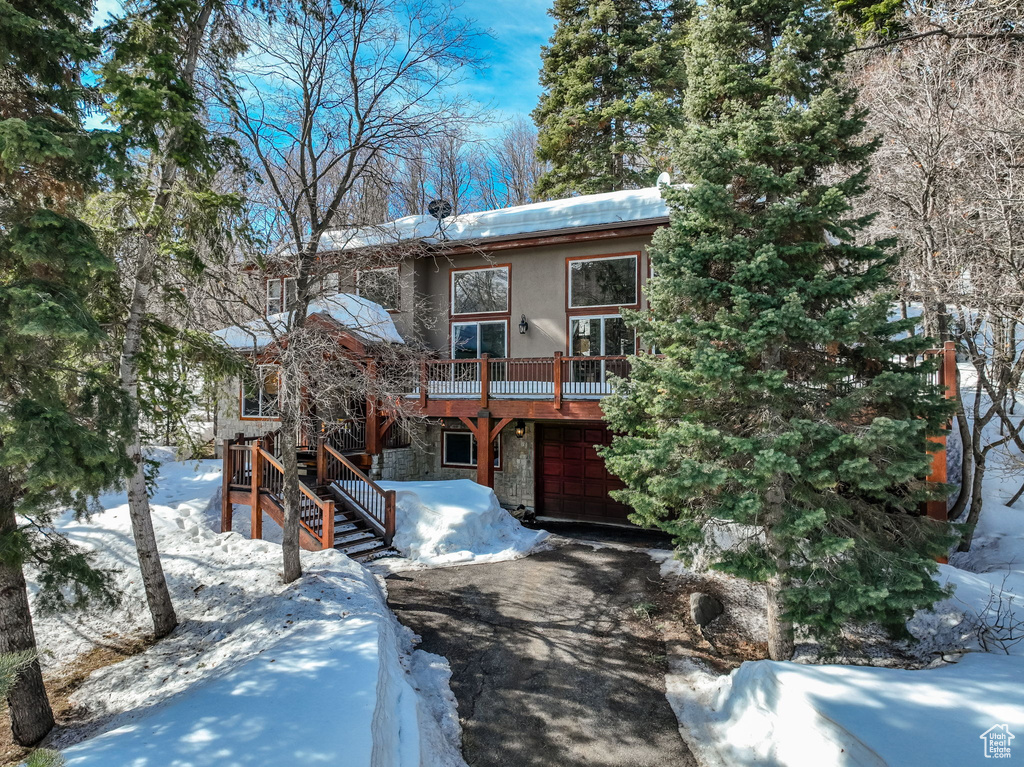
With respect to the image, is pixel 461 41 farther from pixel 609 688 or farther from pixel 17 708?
pixel 17 708

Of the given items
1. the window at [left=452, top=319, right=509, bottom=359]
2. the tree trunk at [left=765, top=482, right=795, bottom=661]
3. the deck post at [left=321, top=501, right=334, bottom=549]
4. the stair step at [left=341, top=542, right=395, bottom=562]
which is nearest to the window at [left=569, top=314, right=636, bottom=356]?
the window at [left=452, top=319, right=509, bottom=359]

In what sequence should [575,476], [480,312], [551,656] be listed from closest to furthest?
[551,656] < [575,476] < [480,312]

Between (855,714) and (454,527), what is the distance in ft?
23.3

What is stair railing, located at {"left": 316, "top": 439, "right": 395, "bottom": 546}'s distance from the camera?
10.3 metres

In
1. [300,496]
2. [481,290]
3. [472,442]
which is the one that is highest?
[481,290]

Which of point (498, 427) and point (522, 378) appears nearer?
point (498, 427)

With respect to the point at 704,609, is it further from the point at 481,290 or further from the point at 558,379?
the point at 481,290

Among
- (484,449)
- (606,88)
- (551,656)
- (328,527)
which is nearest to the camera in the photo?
(551,656)

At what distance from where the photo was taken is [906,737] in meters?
3.85

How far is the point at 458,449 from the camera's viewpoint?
47.8 feet

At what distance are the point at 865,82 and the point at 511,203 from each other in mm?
17647

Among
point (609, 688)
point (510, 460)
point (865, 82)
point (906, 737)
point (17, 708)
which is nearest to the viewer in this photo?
point (906, 737)

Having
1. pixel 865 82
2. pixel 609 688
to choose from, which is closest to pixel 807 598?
pixel 609 688

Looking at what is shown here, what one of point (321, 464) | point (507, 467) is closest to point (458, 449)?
point (507, 467)
